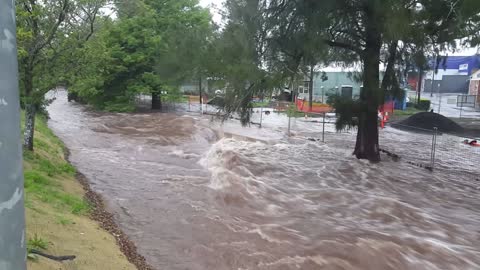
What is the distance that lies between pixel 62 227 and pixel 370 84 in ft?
30.2

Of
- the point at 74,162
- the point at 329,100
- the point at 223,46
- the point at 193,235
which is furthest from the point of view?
the point at 329,100

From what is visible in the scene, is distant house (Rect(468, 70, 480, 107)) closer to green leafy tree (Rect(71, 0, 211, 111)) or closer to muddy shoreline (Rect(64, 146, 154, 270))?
green leafy tree (Rect(71, 0, 211, 111))

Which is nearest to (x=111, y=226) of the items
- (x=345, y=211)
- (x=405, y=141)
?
(x=345, y=211)

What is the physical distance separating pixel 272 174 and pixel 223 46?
13.6 ft

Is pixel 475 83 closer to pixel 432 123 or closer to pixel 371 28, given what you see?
pixel 432 123

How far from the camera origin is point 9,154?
1854 mm

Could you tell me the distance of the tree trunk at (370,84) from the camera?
38.8 ft

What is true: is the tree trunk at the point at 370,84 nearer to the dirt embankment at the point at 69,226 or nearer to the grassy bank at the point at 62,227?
the dirt embankment at the point at 69,226

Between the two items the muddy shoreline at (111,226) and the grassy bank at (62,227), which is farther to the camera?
the muddy shoreline at (111,226)

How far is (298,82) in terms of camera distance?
1112 cm

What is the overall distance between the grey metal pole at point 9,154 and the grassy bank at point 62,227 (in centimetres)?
259

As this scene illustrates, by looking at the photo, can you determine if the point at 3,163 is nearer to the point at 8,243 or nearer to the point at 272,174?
the point at 8,243

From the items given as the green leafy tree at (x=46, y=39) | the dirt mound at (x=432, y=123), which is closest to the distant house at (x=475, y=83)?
the dirt mound at (x=432, y=123)

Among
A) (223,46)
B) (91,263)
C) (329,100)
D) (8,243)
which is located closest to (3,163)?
(8,243)
